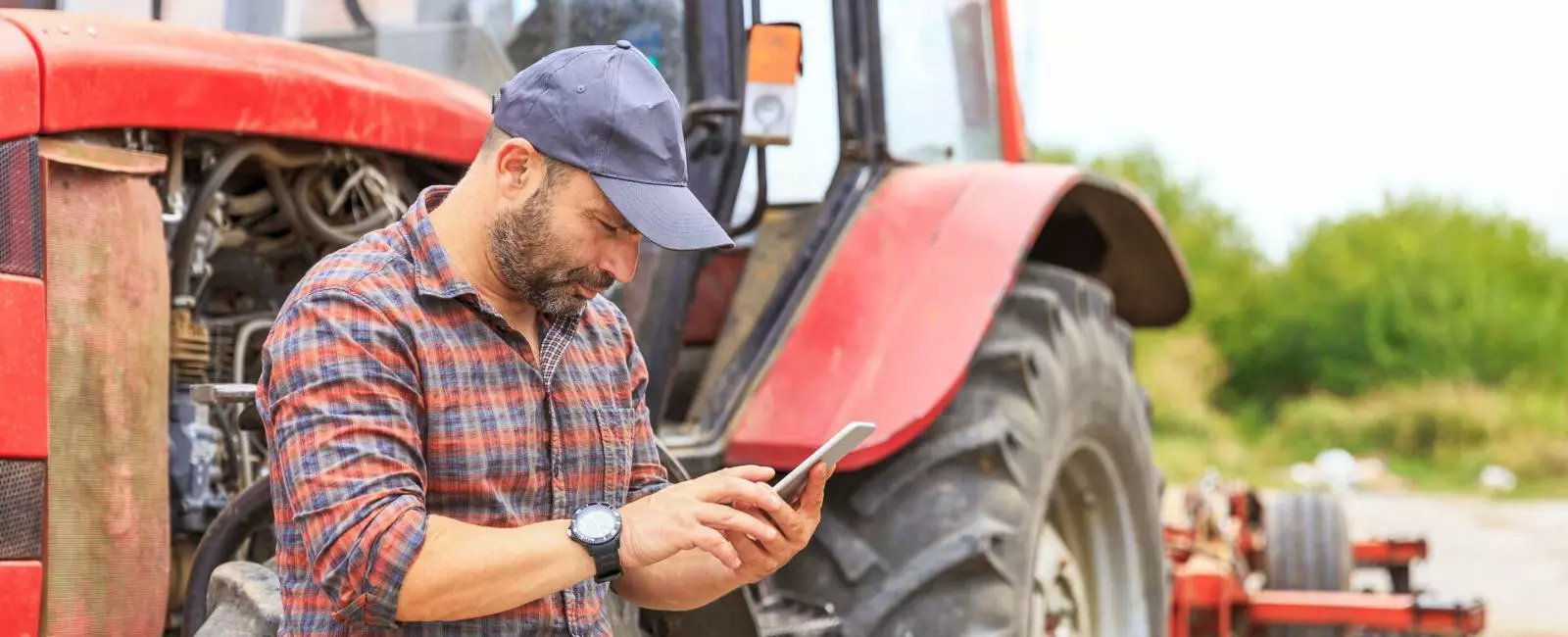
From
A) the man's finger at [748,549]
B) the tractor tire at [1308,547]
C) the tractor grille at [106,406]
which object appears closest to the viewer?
the man's finger at [748,549]

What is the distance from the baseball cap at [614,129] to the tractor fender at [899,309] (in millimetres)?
1168

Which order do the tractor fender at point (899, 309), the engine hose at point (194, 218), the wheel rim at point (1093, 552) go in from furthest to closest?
the wheel rim at point (1093, 552), the tractor fender at point (899, 309), the engine hose at point (194, 218)

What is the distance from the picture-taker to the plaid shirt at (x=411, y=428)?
184 cm

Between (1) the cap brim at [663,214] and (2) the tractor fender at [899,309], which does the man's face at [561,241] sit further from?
(2) the tractor fender at [899,309]

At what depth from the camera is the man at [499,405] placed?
185 centimetres

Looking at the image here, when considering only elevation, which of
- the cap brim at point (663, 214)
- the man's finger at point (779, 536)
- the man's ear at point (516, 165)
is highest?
the man's ear at point (516, 165)

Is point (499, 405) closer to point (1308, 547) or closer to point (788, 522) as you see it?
point (788, 522)

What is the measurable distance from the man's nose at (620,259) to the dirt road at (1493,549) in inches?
268

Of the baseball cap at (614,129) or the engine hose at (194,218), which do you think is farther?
the engine hose at (194,218)

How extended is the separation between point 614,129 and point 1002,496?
157cm

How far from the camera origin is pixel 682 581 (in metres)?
2.32

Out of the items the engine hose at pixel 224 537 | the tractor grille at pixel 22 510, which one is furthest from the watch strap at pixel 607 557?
the tractor grille at pixel 22 510

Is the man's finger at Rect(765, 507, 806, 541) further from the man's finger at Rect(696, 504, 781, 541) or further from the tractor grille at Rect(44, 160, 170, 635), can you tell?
the tractor grille at Rect(44, 160, 170, 635)

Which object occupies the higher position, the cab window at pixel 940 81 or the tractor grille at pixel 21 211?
the cab window at pixel 940 81
